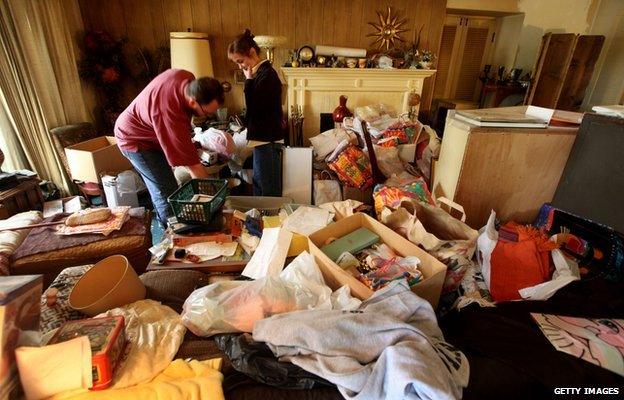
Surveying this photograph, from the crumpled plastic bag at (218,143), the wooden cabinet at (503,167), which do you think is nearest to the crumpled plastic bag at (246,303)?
the wooden cabinet at (503,167)

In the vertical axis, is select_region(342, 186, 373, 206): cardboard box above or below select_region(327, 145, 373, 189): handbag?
below

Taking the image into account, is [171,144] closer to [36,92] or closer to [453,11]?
[36,92]

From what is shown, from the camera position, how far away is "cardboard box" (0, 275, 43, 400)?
0.62m

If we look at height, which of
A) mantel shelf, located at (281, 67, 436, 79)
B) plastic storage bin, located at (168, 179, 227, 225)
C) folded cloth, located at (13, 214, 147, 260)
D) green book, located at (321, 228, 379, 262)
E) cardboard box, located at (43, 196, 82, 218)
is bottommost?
cardboard box, located at (43, 196, 82, 218)

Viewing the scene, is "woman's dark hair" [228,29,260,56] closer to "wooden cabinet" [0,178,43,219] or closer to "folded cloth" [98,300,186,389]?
"folded cloth" [98,300,186,389]

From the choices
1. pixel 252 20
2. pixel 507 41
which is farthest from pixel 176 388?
pixel 507 41

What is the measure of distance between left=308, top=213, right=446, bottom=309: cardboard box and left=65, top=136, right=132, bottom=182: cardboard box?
2048 millimetres

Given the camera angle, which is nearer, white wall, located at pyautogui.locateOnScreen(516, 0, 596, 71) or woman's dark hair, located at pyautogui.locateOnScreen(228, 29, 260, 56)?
woman's dark hair, located at pyautogui.locateOnScreen(228, 29, 260, 56)

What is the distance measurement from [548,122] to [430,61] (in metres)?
2.71

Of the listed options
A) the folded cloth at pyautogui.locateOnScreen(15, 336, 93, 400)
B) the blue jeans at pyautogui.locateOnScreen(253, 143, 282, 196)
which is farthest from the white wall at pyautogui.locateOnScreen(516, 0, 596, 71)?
the folded cloth at pyautogui.locateOnScreen(15, 336, 93, 400)

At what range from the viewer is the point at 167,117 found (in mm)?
1614

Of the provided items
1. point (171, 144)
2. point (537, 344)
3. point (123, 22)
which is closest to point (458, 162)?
point (537, 344)

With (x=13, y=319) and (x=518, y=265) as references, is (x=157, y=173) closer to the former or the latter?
(x=13, y=319)

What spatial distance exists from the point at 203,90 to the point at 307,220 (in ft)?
2.70
